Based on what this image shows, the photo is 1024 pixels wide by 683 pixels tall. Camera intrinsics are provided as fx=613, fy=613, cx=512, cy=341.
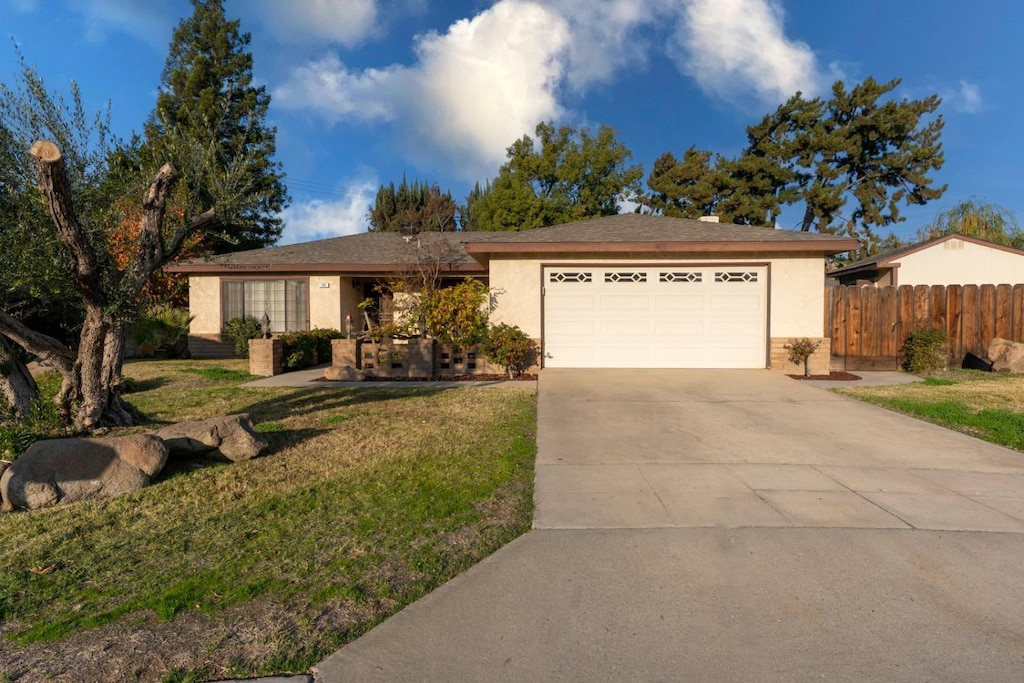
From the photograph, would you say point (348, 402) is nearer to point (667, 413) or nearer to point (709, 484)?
point (667, 413)

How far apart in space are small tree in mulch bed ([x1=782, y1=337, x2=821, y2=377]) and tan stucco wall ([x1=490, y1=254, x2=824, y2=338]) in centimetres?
24

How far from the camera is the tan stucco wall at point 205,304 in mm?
16781

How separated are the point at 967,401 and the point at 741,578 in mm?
7760

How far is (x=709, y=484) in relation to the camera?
17.1 feet

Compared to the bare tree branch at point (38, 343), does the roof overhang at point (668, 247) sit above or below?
above

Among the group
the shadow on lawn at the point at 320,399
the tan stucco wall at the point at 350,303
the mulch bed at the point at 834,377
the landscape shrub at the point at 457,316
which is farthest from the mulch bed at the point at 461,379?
the mulch bed at the point at 834,377

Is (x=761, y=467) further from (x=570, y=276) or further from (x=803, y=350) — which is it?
(x=570, y=276)

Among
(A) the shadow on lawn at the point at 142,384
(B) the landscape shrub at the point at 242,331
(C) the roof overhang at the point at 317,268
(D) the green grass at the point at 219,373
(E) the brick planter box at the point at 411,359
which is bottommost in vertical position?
(A) the shadow on lawn at the point at 142,384

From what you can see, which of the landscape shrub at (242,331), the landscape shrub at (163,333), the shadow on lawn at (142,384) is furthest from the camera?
the landscape shrub at (242,331)

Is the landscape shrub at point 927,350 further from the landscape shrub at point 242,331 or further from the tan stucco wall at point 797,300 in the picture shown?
the landscape shrub at point 242,331

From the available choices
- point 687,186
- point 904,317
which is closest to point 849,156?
point 687,186

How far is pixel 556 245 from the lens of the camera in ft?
40.0

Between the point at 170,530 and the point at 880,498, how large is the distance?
527cm

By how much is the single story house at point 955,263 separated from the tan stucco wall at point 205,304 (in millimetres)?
20626
